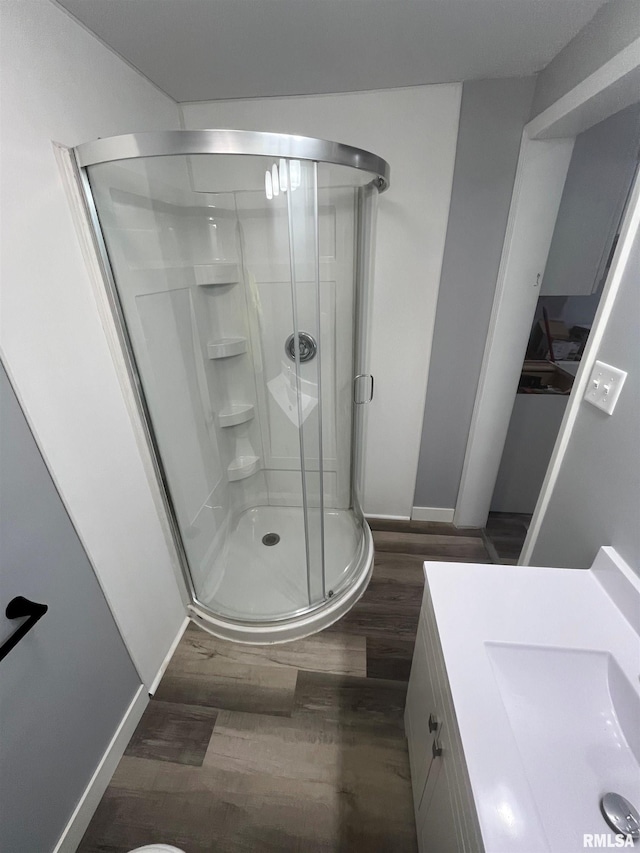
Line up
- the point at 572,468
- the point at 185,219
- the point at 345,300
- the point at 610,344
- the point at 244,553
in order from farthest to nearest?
the point at 244,553
the point at 345,300
the point at 185,219
the point at 572,468
the point at 610,344

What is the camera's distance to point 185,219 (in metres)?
1.46

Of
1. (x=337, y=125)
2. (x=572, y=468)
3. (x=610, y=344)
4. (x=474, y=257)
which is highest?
(x=337, y=125)

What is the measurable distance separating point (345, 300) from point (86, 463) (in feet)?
4.05

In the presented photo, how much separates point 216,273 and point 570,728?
1878 millimetres

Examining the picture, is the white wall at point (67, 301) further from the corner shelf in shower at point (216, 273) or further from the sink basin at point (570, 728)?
the sink basin at point (570, 728)

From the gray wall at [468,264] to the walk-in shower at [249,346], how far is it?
41cm

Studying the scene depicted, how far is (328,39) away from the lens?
115cm

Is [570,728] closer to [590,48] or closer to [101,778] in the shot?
[101,778]

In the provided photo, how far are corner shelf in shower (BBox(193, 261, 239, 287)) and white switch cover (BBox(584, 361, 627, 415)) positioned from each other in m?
1.41

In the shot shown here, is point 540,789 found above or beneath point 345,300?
beneath

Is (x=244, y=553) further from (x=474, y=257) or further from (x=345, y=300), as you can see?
(x=474, y=257)

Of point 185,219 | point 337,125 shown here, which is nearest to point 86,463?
point 185,219

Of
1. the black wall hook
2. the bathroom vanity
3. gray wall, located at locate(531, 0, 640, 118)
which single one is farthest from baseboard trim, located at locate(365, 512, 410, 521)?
gray wall, located at locate(531, 0, 640, 118)

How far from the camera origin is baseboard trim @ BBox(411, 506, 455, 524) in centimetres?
232
